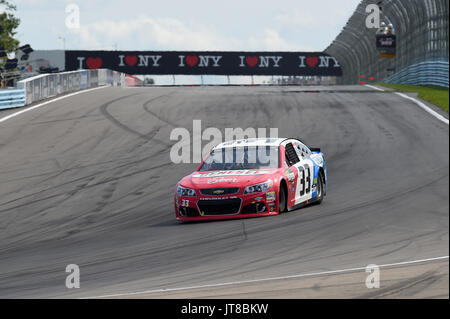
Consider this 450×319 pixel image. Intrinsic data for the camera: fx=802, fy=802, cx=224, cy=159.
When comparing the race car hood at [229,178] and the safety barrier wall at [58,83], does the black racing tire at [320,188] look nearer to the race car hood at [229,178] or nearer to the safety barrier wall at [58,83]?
the race car hood at [229,178]

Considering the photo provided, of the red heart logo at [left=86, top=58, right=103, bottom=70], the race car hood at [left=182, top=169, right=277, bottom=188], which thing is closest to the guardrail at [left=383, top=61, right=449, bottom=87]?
the race car hood at [left=182, top=169, right=277, bottom=188]

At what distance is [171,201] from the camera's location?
14023 mm

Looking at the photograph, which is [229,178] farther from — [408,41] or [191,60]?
[191,60]

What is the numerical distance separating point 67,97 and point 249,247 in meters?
24.5

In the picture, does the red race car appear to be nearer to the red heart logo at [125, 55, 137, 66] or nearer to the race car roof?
the race car roof

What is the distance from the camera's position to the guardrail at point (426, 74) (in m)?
35.2

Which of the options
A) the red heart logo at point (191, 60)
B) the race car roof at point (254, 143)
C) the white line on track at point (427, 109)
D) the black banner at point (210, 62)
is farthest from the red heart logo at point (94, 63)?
the race car roof at point (254, 143)

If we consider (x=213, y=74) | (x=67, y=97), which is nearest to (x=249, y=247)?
(x=67, y=97)

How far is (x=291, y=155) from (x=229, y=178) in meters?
1.51

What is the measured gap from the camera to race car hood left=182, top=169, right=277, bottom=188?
11780mm

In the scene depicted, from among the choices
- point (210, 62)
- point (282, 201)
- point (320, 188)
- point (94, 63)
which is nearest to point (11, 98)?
point (320, 188)

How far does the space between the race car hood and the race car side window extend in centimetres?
71

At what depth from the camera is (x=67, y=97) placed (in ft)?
107
